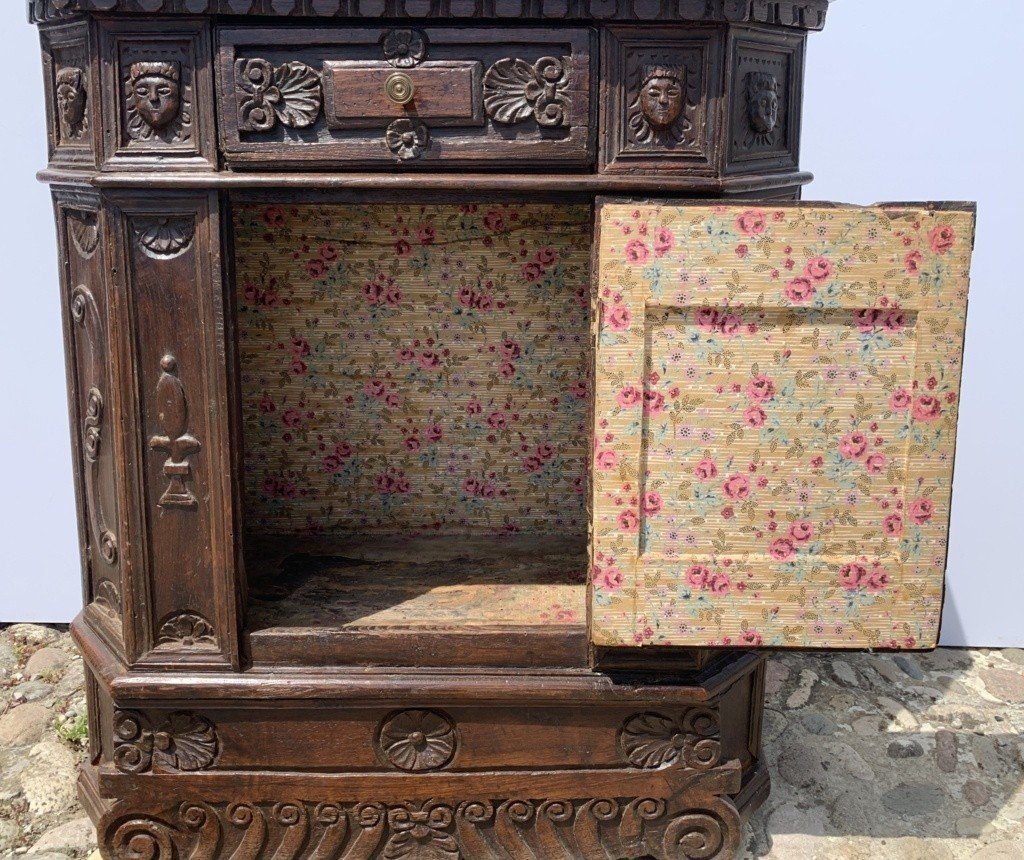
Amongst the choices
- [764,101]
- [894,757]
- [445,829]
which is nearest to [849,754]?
[894,757]

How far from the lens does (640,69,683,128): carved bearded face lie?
5.94 ft

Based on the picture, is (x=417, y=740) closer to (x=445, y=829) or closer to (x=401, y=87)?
(x=445, y=829)

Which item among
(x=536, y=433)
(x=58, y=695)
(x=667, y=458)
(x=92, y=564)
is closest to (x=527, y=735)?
(x=667, y=458)

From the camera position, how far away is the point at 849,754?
98.7 inches

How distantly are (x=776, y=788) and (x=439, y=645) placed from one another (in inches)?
32.9

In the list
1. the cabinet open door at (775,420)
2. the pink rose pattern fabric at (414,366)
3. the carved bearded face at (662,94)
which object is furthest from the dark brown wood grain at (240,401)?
the pink rose pattern fabric at (414,366)

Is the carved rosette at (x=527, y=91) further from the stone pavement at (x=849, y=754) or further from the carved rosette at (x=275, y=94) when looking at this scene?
the stone pavement at (x=849, y=754)

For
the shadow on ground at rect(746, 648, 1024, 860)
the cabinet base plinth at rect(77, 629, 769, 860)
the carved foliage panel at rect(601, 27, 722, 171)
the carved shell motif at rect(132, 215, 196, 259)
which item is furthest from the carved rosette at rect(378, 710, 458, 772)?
the carved foliage panel at rect(601, 27, 722, 171)

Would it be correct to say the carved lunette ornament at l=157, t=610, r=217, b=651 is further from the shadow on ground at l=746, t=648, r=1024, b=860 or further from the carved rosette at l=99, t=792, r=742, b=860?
the shadow on ground at l=746, t=648, r=1024, b=860

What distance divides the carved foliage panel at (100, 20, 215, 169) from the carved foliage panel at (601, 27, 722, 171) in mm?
628

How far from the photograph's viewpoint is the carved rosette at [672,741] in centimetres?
206

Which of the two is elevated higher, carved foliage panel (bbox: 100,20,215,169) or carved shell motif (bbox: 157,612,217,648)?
carved foliage panel (bbox: 100,20,215,169)

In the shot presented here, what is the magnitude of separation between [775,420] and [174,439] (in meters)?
0.98

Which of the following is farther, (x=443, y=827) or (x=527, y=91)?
(x=443, y=827)
